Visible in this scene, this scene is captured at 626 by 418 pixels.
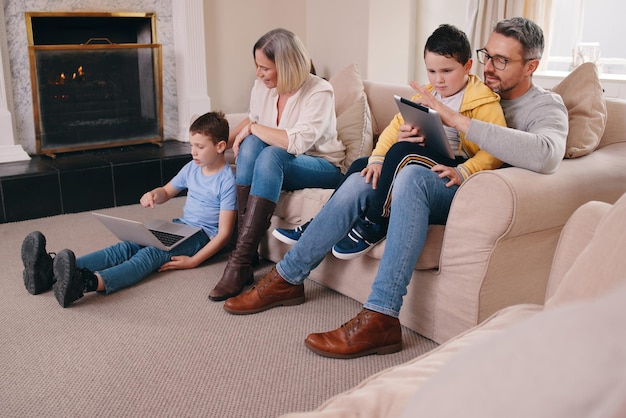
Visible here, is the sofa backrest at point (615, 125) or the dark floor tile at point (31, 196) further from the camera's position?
the dark floor tile at point (31, 196)

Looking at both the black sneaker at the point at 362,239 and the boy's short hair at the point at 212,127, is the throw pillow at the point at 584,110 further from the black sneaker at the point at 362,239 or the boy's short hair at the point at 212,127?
the boy's short hair at the point at 212,127

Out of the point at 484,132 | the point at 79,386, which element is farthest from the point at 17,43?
the point at 484,132

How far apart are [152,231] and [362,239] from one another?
0.97m

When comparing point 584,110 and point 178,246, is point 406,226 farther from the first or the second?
point 178,246

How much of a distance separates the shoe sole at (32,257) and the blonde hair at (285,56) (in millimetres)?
1070

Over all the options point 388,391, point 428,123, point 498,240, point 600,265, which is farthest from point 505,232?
point 388,391

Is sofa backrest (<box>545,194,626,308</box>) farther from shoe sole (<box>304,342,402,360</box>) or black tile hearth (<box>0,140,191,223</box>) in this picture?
black tile hearth (<box>0,140,191,223</box>)

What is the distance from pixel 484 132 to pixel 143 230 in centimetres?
128

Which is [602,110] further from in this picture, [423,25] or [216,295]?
[423,25]

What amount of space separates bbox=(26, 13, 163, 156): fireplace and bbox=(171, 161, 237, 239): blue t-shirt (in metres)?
1.57

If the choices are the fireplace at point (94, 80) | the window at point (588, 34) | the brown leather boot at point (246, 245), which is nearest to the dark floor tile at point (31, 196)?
the fireplace at point (94, 80)

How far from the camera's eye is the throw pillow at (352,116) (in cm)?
279

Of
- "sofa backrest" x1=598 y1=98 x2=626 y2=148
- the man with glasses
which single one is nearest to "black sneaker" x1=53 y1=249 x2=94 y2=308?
the man with glasses

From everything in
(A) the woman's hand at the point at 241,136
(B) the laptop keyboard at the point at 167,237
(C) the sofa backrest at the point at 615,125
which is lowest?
(B) the laptop keyboard at the point at 167,237
